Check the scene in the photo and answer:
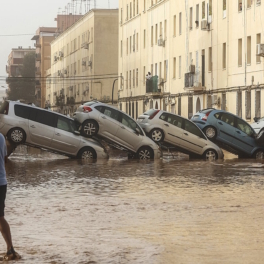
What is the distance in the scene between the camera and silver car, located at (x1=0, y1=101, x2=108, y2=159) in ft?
95.3

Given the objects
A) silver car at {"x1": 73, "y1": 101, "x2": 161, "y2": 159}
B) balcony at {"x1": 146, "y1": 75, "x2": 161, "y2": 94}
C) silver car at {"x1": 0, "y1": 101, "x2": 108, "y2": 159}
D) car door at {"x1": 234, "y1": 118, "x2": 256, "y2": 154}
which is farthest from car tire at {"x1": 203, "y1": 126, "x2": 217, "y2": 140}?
balcony at {"x1": 146, "y1": 75, "x2": 161, "y2": 94}

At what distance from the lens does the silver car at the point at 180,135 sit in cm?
3189

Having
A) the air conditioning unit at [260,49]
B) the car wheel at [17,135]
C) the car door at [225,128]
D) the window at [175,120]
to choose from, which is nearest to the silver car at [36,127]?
the car wheel at [17,135]

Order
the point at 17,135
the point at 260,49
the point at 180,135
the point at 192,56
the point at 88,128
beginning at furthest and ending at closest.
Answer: the point at 192,56
the point at 260,49
the point at 180,135
the point at 88,128
the point at 17,135

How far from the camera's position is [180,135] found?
31.8 m

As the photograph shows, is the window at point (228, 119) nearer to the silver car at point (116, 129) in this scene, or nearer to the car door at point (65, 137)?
the silver car at point (116, 129)

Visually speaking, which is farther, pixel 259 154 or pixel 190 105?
pixel 190 105

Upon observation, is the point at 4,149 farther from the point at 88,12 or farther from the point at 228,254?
the point at 88,12

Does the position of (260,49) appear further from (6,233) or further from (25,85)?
(25,85)

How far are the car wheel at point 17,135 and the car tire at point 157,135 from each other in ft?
16.2

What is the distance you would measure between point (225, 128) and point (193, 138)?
1.66 m

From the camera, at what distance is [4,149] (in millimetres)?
9867

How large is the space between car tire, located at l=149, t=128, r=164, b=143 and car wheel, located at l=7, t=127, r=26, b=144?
493 cm

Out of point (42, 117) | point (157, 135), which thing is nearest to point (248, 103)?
point (157, 135)
